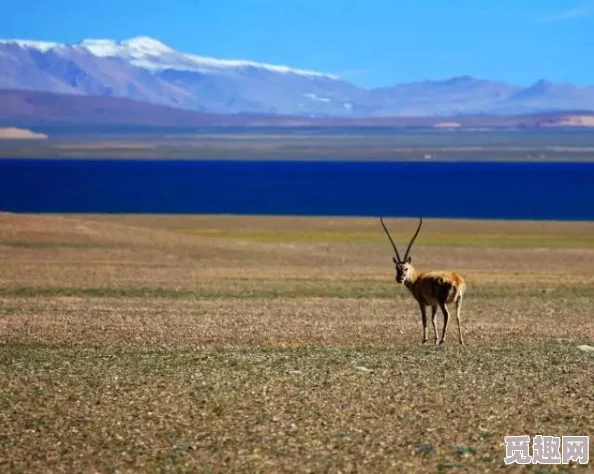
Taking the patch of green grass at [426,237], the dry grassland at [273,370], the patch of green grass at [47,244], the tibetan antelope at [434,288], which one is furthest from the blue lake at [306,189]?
the tibetan antelope at [434,288]

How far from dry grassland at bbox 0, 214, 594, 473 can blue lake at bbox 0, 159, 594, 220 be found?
43.5 metres

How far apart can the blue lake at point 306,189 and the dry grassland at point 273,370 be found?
43.5 m

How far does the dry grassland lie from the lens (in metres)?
Answer: 12.6

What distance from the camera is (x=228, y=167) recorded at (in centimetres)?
16800

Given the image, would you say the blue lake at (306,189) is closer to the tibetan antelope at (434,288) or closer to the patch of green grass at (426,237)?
the patch of green grass at (426,237)

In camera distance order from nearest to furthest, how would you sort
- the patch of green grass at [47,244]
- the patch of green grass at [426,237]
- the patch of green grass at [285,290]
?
the patch of green grass at [285,290] → the patch of green grass at [47,244] → the patch of green grass at [426,237]

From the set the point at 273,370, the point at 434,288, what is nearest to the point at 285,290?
the point at 434,288

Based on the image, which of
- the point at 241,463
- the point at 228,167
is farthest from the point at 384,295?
the point at 228,167

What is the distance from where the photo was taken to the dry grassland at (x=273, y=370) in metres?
12.6

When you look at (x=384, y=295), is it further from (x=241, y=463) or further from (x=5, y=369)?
(x=241, y=463)
